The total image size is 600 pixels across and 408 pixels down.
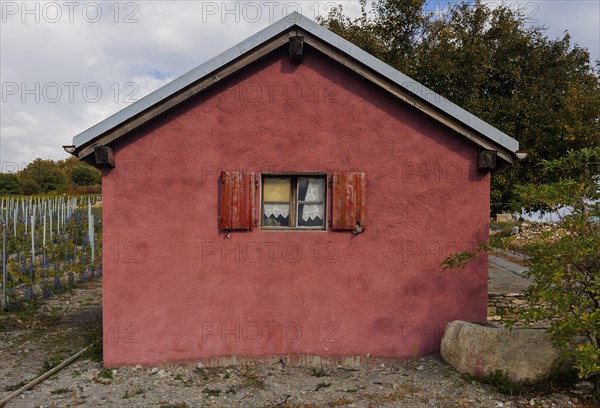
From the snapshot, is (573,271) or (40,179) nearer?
(573,271)

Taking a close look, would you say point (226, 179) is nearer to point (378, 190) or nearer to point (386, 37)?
point (378, 190)

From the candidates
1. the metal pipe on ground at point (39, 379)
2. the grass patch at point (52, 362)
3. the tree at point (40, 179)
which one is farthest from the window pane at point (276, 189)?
the tree at point (40, 179)

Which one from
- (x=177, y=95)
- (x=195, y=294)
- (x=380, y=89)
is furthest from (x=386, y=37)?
(x=195, y=294)

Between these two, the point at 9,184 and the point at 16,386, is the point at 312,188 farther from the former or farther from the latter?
the point at 9,184

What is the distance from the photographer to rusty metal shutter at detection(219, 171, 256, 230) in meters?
6.71

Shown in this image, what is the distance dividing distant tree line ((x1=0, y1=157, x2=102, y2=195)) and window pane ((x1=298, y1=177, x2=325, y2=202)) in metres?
49.3

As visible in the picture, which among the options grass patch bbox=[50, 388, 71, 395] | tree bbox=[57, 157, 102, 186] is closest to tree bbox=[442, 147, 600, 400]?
grass patch bbox=[50, 388, 71, 395]

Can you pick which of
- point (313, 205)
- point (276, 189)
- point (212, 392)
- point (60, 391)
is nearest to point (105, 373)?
point (60, 391)

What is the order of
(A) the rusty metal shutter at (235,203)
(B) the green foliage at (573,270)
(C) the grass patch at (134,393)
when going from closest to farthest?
1. (B) the green foliage at (573,270)
2. (C) the grass patch at (134,393)
3. (A) the rusty metal shutter at (235,203)

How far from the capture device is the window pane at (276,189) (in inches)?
273

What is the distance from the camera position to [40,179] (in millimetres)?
53969

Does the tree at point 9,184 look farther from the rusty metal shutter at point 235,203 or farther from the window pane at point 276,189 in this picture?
the window pane at point 276,189

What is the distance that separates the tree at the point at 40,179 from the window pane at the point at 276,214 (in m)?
55.2

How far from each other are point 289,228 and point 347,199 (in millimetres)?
1023
